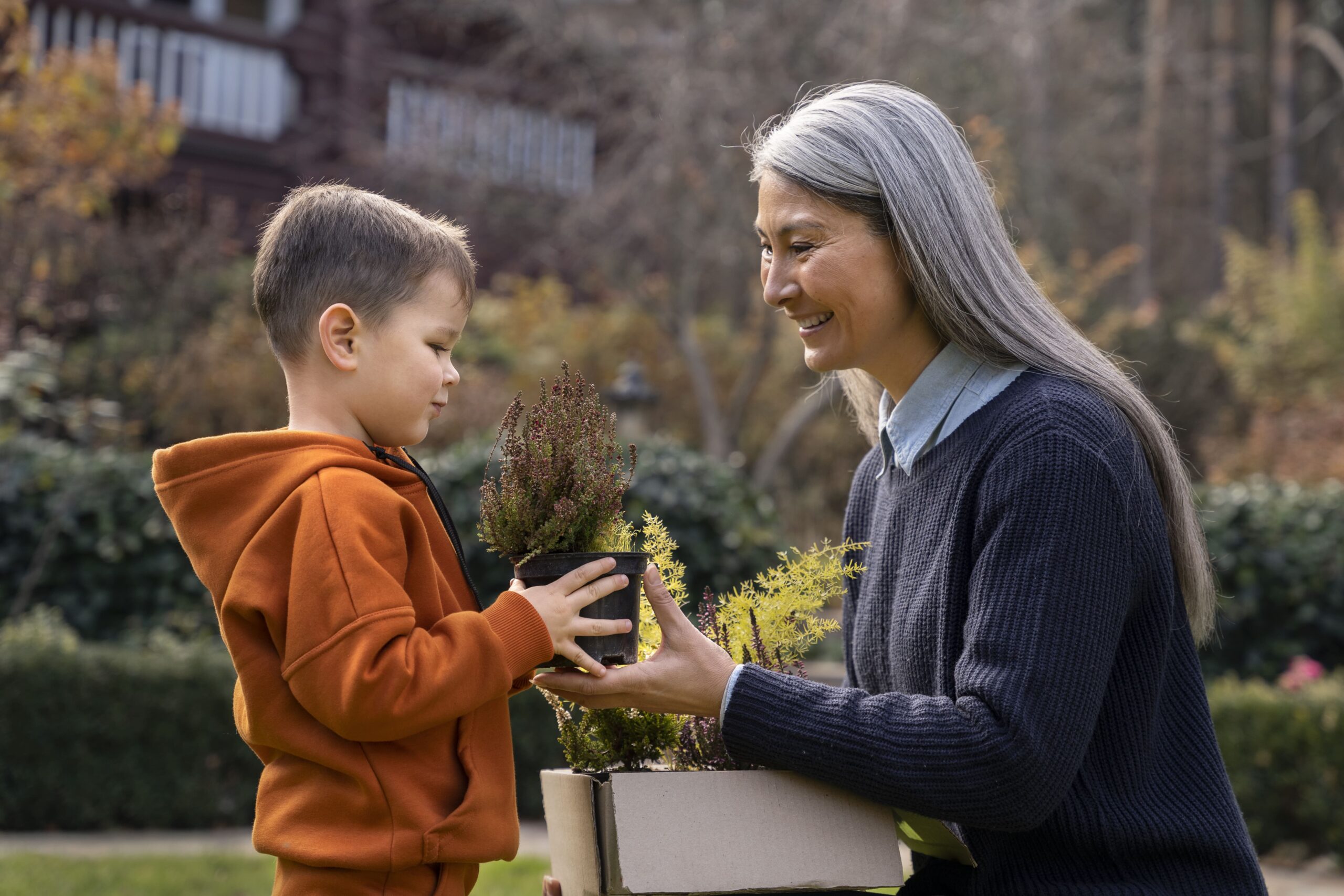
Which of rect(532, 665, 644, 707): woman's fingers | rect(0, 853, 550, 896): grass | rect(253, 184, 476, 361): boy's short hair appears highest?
rect(253, 184, 476, 361): boy's short hair

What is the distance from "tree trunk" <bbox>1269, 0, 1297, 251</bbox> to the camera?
626 inches

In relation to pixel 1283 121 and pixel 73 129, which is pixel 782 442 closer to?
pixel 73 129

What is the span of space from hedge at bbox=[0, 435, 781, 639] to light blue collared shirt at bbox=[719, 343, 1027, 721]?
3831mm

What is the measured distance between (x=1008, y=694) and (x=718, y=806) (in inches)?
→ 17.2

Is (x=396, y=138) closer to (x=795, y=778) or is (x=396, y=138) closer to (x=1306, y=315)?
(x=1306, y=315)

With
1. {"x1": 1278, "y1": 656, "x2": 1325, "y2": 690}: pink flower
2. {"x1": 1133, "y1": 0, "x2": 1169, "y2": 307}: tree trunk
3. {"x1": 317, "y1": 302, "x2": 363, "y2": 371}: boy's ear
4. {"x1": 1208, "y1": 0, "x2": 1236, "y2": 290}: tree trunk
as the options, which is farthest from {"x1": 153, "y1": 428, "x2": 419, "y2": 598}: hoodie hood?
{"x1": 1208, "y1": 0, "x2": 1236, "y2": 290}: tree trunk

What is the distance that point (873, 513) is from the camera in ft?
7.90

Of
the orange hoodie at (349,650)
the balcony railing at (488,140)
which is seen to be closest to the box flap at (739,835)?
the orange hoodie at (349,650)

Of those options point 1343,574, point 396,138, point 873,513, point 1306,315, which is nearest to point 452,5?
point 396,138

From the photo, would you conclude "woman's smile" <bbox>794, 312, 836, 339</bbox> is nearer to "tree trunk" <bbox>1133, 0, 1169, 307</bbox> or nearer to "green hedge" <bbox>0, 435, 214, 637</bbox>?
"green hedge" <bbox>0, 435, 214, 637</bbox>

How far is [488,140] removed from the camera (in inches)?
453

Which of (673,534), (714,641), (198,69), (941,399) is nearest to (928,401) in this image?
(941,399)

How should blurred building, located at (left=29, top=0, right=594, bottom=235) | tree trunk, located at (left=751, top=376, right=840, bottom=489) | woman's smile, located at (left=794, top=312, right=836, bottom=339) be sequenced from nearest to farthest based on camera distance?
woman's smile, located at (left=794, top=312, right=836, bottom=339), tree trunk, located at (left=751, top=376, right=840, bottom=489), blurred building, located at (left=29, top=0, right=594, bottom=235)

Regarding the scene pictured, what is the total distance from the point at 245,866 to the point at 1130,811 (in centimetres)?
341
